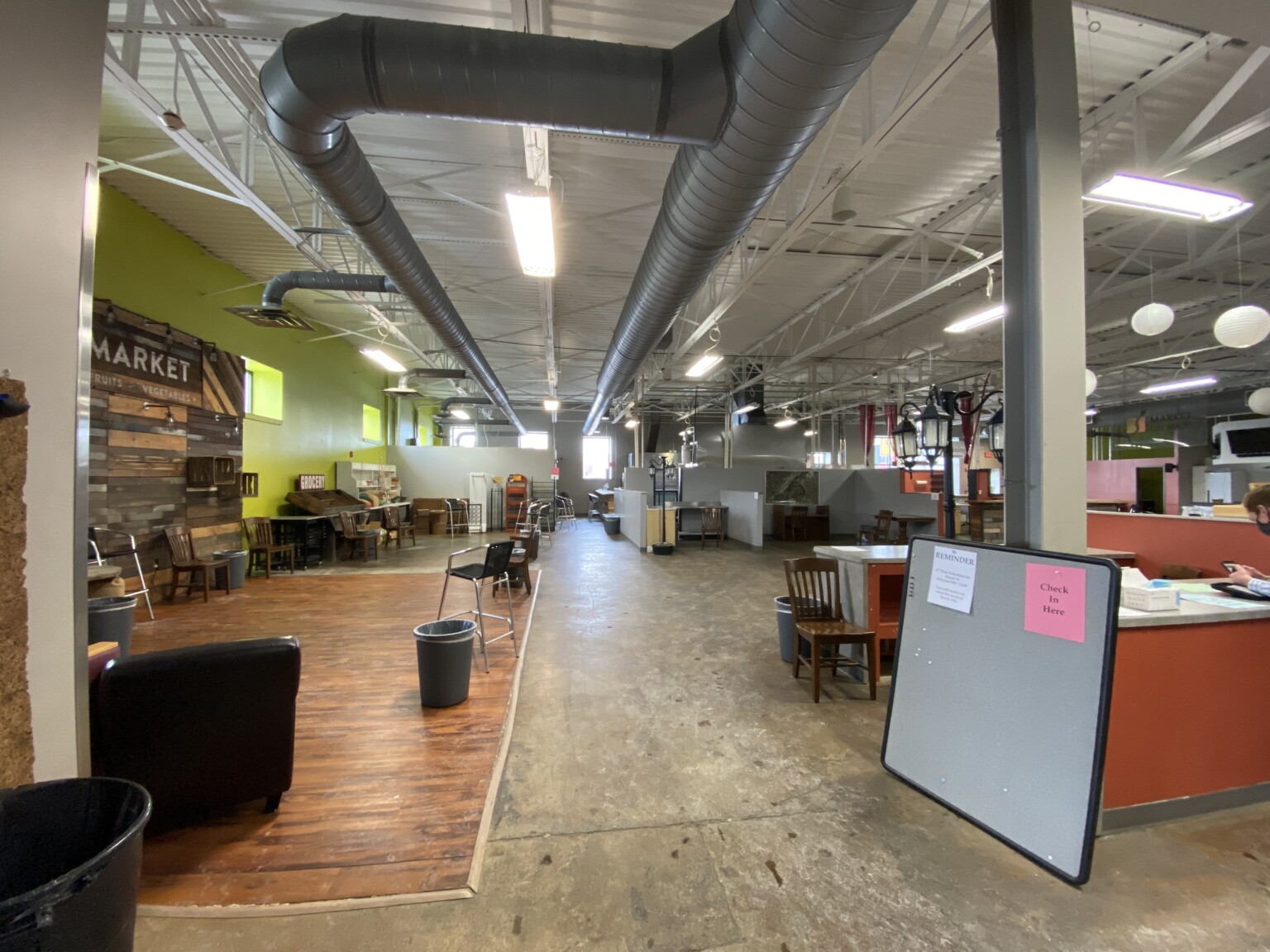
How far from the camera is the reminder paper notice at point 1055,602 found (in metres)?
1.62

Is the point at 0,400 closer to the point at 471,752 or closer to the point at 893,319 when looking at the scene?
the point at 471,752

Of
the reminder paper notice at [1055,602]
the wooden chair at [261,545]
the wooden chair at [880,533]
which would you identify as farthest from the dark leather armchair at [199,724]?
the wooden chair at [880,533]

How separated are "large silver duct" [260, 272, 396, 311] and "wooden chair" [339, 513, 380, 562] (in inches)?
163

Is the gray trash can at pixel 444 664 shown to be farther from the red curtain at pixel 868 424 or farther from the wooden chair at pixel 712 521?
the red curtain at pixel 868 424

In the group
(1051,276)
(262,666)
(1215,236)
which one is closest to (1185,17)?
(1051,276)

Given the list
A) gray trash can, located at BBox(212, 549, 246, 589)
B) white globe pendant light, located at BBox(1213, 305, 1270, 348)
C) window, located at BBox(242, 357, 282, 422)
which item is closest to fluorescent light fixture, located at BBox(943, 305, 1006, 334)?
white globe pendant light, located at BBox(1213, 305, 1270, 348)

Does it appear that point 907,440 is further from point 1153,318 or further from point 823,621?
point 1153,318

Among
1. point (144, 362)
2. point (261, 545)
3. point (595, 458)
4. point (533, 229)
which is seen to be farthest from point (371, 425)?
point (533, 229)

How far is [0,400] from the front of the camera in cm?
111

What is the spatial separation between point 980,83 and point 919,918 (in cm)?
477

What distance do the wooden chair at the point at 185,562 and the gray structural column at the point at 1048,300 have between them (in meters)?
7.50

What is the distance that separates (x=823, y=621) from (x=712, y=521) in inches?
291

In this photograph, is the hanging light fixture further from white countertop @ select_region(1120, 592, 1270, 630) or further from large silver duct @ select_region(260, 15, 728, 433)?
large silver duct @ select_region(260, 15, 728, 433)

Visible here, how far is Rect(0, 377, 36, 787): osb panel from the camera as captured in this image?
1.25m
